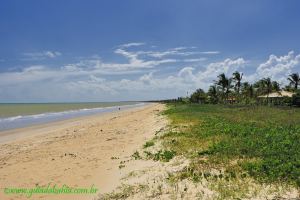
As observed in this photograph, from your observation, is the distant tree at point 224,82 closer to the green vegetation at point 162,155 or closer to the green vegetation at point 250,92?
the green vegetation at point 250,92

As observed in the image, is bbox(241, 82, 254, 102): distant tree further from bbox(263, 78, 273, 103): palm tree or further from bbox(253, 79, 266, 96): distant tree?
bbox(263, 78, 273, 103): palm tree

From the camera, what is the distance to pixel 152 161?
Result: 11000 mm

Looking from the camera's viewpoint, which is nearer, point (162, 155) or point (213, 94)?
point (162, 155)

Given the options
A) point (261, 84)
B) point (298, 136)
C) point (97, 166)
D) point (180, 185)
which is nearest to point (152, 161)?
point (97, 166)

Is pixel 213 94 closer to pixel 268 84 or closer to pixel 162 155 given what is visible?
pixel 268 84

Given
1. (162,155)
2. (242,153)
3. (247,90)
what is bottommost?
(162,155)

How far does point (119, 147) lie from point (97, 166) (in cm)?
372

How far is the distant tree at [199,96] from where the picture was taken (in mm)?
80750

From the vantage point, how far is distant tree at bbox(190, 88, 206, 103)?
265ft

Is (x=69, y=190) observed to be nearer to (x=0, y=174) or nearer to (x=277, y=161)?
(x=0, y=174)

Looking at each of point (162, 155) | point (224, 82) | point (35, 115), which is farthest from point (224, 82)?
point (162, 155)

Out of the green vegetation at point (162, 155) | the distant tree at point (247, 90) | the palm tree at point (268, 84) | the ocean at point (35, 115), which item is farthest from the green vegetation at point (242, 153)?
the distant tree at point (247, 90)

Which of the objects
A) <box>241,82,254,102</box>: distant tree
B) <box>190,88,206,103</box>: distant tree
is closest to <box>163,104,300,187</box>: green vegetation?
<box>241,82,254,102</box>: distant tree

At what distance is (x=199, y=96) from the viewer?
3231 inches
